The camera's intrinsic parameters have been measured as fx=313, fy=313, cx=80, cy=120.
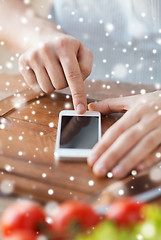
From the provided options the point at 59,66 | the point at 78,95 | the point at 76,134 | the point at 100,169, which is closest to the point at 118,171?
the point at 100,169

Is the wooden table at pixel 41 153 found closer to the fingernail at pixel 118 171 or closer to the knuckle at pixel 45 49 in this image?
the fingernail at pixel 118 171

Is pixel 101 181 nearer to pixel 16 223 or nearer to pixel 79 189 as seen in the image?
pixel 79 189

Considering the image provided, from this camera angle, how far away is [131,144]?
664 millimetres

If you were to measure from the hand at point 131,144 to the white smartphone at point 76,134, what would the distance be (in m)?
0.03

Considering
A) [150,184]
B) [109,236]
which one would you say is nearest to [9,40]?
[150,184]

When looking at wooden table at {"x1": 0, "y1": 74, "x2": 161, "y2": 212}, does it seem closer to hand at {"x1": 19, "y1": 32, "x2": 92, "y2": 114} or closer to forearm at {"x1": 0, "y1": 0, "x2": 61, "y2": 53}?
hand at {"x1": 19, "y1": 32, "x2": 92, "y2": 114}

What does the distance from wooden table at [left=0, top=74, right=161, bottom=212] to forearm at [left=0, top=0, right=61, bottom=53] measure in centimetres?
17

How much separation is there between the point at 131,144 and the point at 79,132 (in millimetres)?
132

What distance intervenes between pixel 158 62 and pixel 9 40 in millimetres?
→ 530

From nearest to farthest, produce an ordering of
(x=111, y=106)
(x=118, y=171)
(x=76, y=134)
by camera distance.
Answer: (x=118, y=171) → (x=76, y=134) → (x=111, y=106)

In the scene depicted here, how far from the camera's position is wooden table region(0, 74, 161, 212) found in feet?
1.93

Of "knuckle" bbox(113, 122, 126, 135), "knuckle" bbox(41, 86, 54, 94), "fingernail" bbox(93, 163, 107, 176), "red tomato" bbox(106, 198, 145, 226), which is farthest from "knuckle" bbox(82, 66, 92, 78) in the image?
"red tomato" bbox(106, 198, 145, 226)

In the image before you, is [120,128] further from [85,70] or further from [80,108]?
[85,70]

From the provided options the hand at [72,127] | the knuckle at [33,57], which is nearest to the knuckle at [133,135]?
the hand at [72,127]
